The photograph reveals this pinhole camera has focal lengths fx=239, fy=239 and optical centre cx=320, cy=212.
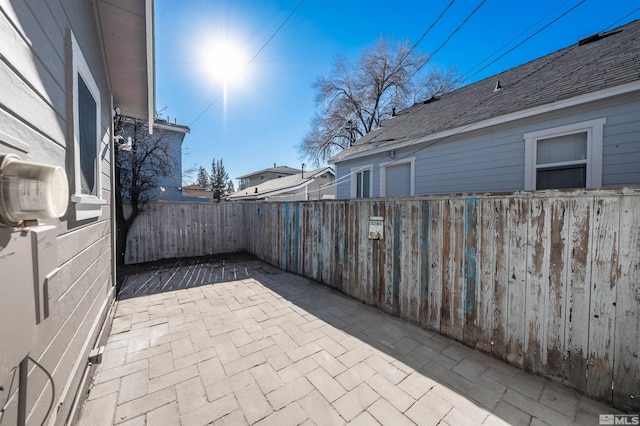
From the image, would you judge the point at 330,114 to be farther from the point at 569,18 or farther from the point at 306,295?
the point at 306,295

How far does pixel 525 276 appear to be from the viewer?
7.38 ft

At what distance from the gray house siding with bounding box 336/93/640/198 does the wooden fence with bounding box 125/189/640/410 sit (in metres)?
2.77

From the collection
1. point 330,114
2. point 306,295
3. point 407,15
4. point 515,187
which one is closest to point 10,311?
point 306,295

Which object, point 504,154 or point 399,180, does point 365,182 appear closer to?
point 399,180

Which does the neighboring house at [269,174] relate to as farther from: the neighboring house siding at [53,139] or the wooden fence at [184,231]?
the neighboring house siding at [53,139]

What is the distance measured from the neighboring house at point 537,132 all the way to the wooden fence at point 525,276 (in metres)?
2.76

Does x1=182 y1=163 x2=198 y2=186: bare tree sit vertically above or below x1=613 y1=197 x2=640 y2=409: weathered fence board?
above

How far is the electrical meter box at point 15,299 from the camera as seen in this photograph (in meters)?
0.72

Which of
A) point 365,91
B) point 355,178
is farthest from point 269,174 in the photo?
point 355,178

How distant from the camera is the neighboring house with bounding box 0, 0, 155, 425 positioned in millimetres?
A: 857

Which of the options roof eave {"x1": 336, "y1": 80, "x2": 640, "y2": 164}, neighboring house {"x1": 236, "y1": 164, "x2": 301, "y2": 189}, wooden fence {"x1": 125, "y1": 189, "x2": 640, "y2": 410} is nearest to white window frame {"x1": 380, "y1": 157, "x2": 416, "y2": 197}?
roof eave {"x1": 336, "y1": 80, "x2": 640, "y2": 164}

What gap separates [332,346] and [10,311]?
8.07ft

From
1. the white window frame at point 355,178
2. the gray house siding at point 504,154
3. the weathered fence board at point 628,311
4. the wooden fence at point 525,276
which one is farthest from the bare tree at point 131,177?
the weathered fence board at point 628,311

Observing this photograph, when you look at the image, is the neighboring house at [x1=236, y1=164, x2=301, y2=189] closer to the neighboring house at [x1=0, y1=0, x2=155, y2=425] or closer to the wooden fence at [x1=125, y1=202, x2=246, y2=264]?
the wooden fence at [x1=125, y1=202, x2=246, y2=264]
